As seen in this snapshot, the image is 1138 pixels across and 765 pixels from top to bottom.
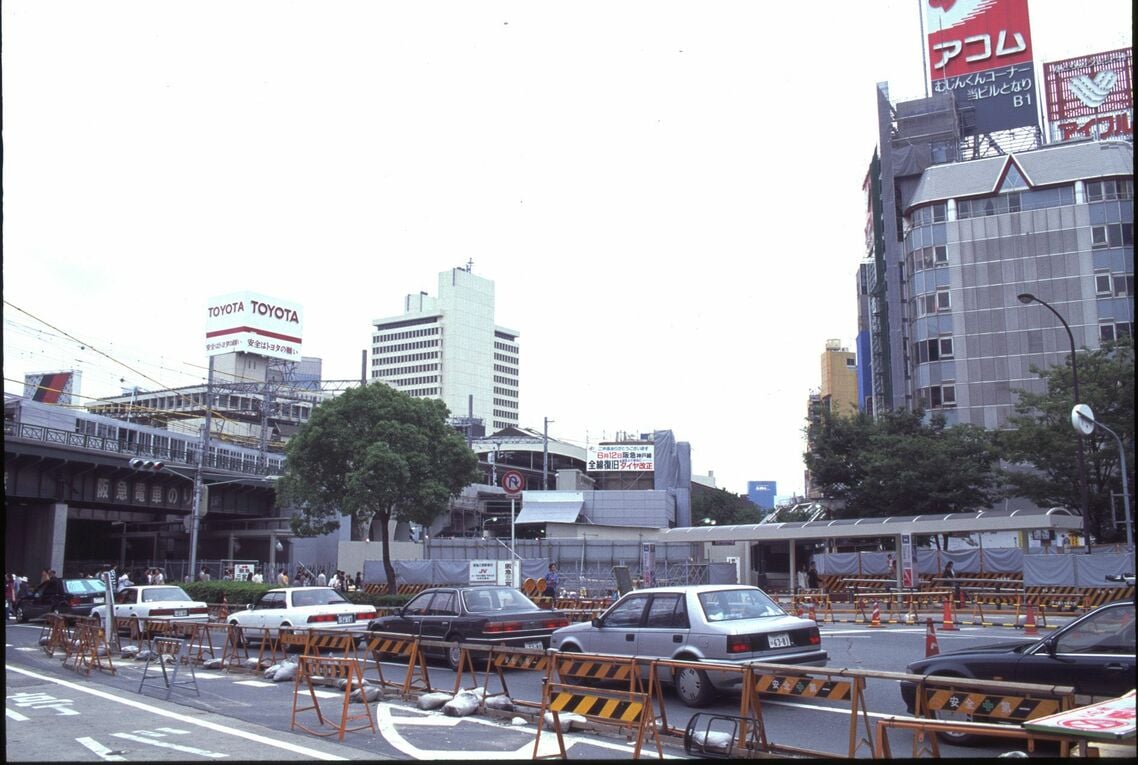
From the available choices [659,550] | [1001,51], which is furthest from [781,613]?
[1001,51]

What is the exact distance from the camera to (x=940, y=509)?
4784cm

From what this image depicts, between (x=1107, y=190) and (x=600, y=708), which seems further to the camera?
(x=1107, y=190)

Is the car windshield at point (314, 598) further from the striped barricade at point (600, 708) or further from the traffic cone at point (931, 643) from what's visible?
the traffic cone at point (931, 643)

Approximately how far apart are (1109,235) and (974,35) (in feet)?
64.9

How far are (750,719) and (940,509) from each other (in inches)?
1656

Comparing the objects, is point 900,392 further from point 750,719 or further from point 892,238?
point 750,719

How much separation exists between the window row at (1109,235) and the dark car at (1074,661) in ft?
187

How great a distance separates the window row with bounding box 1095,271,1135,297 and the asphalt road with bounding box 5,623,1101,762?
49919 mm

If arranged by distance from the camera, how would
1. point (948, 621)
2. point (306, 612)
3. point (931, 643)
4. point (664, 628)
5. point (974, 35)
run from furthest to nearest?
point (974, 35) < point (948, 621) < point (306, 612) < point (931, 643) < point (664, 628)

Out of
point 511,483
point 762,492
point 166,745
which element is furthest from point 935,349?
point 762,492

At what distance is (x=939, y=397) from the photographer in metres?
62.9

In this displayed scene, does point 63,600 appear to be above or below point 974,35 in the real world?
below

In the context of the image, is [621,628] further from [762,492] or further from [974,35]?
[762,492]

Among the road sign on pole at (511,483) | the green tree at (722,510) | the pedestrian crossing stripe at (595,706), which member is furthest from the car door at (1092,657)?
the green tree at (722,510)
